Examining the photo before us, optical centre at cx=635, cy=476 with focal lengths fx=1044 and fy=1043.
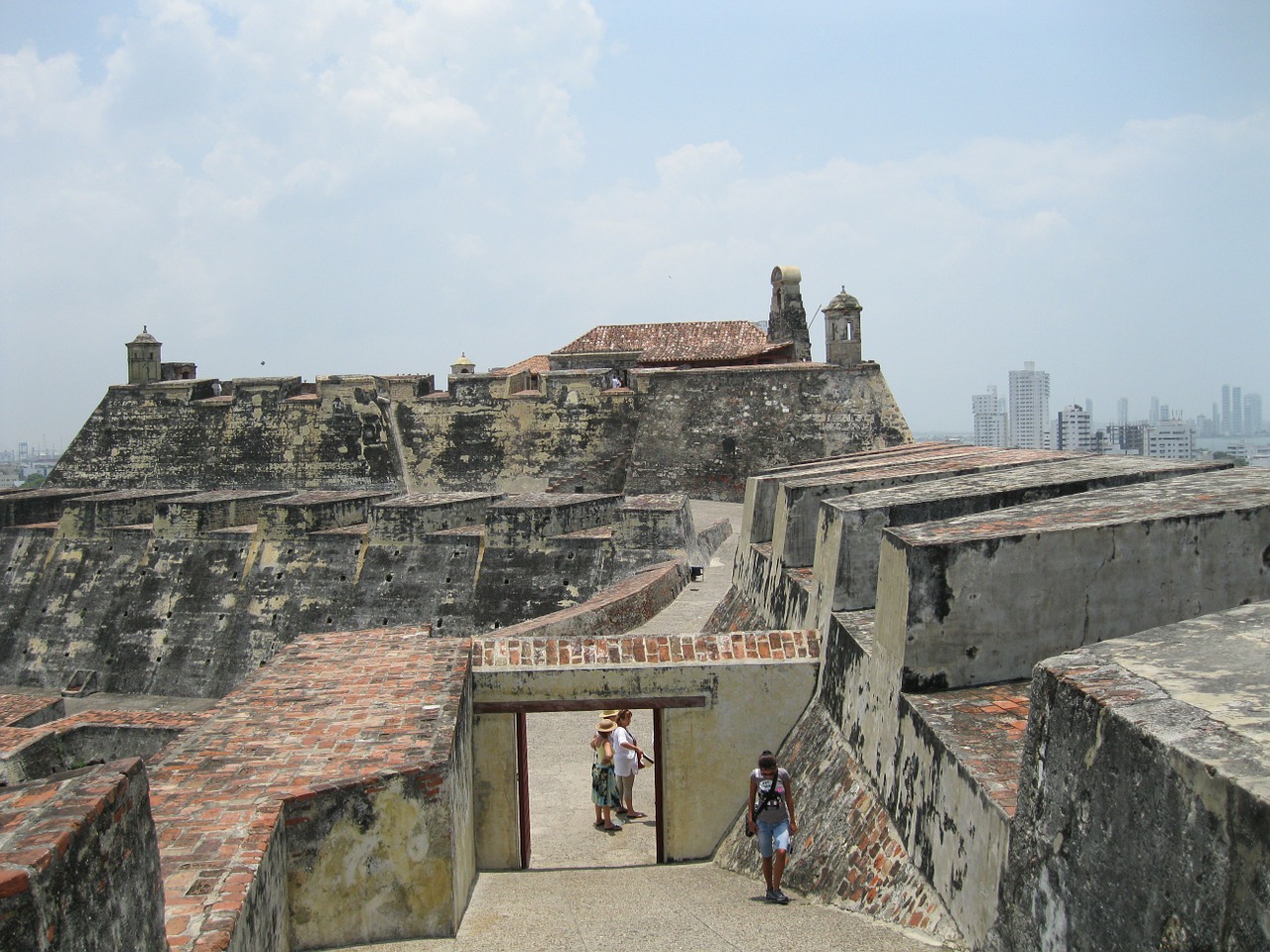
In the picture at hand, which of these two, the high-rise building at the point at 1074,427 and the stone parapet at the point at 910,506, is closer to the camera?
the stone parapet at the point at 910,506

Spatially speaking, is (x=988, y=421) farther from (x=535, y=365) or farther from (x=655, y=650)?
(x=655, y=650)

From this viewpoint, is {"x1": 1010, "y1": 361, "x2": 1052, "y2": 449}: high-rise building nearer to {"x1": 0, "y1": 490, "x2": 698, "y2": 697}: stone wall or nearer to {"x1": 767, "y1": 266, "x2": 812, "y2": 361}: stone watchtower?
{"x1": 767, "y1": 266, "x2": 812, "y2": 361}: stone watchtower

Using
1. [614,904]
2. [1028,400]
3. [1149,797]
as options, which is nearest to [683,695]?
[614,904]

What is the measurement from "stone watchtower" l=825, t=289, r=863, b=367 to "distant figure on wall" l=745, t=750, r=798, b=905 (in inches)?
648

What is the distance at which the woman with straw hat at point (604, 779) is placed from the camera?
299 inches

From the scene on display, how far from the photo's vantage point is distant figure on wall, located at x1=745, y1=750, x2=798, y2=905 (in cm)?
547

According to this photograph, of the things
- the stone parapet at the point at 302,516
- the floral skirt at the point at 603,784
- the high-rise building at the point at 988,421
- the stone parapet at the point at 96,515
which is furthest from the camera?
the high-rise building at the point at 988,421

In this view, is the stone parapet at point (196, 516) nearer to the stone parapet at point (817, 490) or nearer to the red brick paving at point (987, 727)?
the stone parapet at point (817, 490)

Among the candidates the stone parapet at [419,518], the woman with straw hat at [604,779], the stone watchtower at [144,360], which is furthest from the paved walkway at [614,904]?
the stone watchtower at [144,360]

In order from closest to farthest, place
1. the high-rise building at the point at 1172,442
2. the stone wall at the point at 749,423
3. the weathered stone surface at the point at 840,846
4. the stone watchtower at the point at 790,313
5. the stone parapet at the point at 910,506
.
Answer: the weathered stone surface at the point at 840,846
the stone parapet at the point at 910,506
the stone wall at the point at 749,423
the stone watchtower at the point at 790,313
the high-rise building at the point at 1172,442

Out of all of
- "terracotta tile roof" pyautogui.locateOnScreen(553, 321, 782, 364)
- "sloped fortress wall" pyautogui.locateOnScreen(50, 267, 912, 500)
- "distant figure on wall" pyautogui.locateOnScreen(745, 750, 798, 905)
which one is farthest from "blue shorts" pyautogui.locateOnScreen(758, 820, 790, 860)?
"terracotta tile roof" pyautogui.locateOnScreen(553, 321, 782, 364)

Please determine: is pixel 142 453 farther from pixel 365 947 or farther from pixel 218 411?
pixel 365 947

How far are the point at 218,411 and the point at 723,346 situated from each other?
12.1 metres

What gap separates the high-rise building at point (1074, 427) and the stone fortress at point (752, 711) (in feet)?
163
